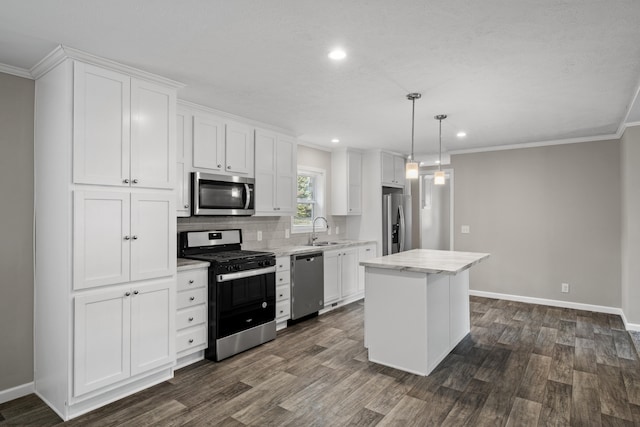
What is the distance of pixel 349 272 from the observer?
542 cm

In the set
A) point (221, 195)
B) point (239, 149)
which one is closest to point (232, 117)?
point (239, 149)

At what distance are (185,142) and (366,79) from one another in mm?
1795

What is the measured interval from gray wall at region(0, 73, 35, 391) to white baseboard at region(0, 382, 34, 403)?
29 millimetres

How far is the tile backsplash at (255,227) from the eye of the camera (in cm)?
398

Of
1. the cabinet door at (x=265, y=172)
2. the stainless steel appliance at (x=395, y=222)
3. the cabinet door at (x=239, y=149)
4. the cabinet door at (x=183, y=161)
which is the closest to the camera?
the cabinet door at (x=183, y=161)

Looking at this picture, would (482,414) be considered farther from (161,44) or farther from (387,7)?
Answer: (161,44)

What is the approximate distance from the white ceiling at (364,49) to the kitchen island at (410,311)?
1497 millimetres

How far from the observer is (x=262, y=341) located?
12.4 ft

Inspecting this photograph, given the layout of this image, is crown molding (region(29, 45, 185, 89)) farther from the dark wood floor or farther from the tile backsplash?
the dark wood floor

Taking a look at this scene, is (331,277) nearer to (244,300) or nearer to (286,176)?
(286,176)

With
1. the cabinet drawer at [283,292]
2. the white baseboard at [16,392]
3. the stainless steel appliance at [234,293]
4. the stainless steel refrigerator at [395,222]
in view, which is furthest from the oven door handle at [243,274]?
the stainless steel refrigerator at [395,222]

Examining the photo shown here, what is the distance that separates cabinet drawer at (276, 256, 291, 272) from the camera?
13.7ft

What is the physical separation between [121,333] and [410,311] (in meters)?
2.25

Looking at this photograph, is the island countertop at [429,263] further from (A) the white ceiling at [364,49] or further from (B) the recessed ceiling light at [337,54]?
(B) the recessed ceiling light at [337,54]
